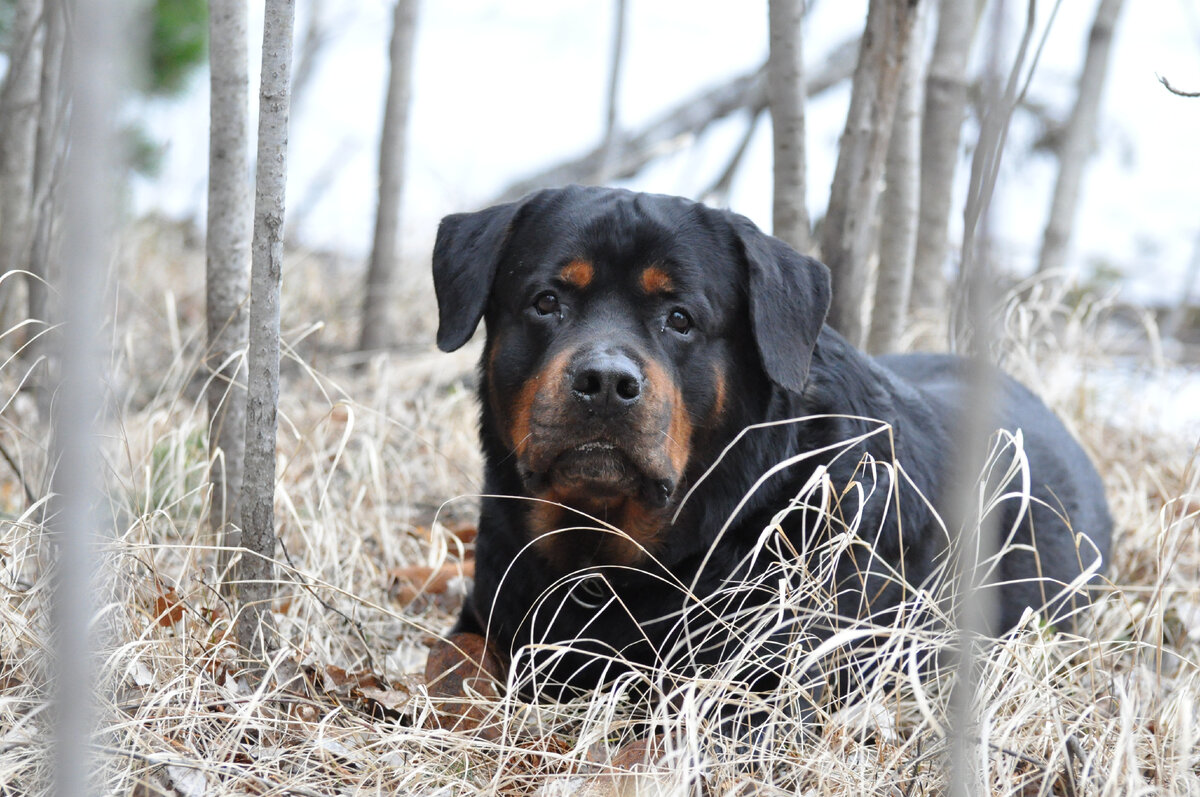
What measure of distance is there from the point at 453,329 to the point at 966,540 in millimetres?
1825

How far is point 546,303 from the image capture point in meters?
2.72

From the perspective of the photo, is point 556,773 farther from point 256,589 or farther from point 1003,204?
point 1003,204

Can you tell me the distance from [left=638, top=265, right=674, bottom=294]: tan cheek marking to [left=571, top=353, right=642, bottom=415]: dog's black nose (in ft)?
1.02

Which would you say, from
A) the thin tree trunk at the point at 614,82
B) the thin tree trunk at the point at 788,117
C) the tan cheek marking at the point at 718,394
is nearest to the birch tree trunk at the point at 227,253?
the tan cheek marking at the point at 718,394

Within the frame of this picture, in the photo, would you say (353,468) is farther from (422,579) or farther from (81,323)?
(81,323)

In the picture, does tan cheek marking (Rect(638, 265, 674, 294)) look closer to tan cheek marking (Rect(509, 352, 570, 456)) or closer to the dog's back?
tan cheek marking (Rect(509, 352, 570, 456))

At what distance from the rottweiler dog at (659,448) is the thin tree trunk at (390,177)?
114 inches

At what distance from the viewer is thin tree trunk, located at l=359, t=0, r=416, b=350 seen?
18.4 feet

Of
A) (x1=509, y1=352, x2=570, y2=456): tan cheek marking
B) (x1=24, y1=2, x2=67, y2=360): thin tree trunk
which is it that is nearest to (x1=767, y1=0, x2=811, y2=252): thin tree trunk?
(x1=509, y1=352, x2=570, y2=456): tan cheek marking

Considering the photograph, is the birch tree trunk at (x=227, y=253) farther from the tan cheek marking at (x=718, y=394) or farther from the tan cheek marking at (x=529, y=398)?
the tan cheek marking at (x=718, y=394)

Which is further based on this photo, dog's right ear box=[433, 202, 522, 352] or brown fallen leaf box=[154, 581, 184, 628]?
dog's right ear box=[433, 202, 522, 352]

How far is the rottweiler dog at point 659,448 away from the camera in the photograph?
8.12 ft

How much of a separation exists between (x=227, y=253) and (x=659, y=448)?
1319 mm

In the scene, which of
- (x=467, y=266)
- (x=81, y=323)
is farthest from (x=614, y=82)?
(x=81, y=323)
